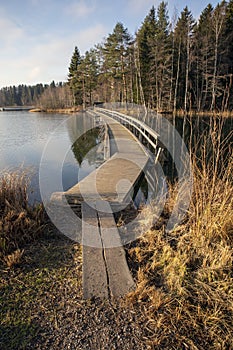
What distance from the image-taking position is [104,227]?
9.26 feet

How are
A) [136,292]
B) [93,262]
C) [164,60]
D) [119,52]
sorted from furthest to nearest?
[119,52] → [164,60] → [93,262] → [136,292]

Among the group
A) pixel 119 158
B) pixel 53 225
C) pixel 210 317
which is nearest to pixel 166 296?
pixel 210 317

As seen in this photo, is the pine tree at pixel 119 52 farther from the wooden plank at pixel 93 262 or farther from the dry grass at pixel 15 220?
the wooden plank at pixel 93 262

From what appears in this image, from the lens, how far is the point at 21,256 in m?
2.32

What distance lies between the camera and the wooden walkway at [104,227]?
6.42ft

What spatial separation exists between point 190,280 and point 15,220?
2.04 metres

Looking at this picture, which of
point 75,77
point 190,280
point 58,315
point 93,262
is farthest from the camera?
point 75,77

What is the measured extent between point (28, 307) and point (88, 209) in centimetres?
167

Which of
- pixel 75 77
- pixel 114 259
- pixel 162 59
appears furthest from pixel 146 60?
pixel 114 259

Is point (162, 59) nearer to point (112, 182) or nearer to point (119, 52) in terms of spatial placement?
point (119, 52)

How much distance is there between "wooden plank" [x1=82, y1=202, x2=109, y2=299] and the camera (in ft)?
6.22

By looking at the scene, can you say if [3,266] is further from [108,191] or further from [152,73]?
[152,73]

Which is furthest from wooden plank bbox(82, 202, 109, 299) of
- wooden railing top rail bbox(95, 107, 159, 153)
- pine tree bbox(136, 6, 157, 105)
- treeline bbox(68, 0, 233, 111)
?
pine tree bbox(136, 6, 157, 105)

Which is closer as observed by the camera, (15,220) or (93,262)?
(93,262)
